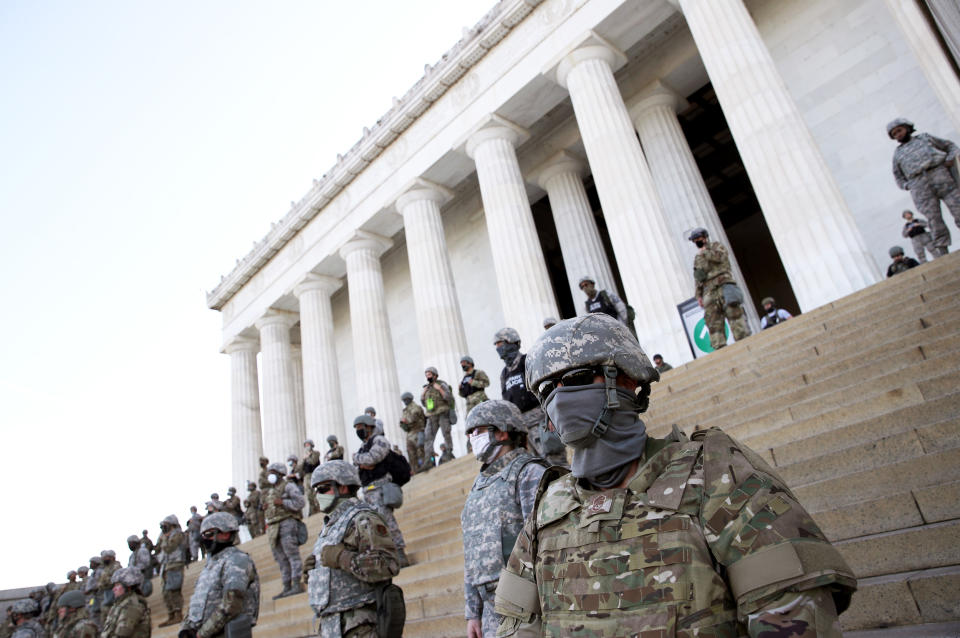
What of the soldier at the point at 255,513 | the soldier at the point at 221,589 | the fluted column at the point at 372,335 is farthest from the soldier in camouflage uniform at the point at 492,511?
the soldier at the point at 255,513

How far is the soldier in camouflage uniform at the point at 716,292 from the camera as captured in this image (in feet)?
26.5

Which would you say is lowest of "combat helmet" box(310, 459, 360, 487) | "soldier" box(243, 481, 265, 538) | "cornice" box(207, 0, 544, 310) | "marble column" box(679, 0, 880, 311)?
"combat helmet" box(310, 459, 360, 487)

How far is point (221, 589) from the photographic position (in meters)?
4.34

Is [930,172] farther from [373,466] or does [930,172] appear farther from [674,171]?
[674,171]

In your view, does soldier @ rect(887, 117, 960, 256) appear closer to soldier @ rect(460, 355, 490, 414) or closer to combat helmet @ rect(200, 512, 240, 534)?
soldier @ rect(460, 355, 490, 414)

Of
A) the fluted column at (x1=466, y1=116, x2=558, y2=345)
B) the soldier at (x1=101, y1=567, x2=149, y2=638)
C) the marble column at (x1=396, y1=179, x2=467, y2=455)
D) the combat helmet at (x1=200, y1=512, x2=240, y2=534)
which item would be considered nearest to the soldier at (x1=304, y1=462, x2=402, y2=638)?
the combat helmet at (x1=200, y1=512, x2=240, y2=534)

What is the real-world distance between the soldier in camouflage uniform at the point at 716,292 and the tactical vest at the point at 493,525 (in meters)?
5.73

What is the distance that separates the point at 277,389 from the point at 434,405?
13.2 metres

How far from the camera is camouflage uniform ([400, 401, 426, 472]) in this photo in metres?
11.5

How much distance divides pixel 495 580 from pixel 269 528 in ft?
19.2

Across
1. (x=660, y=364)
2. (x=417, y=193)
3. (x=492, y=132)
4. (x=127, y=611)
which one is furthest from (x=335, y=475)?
(x=417, y=193)

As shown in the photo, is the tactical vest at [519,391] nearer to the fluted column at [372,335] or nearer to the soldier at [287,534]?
the soldier at [287,534]

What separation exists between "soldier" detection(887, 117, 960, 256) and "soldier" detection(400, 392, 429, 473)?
8478 mm

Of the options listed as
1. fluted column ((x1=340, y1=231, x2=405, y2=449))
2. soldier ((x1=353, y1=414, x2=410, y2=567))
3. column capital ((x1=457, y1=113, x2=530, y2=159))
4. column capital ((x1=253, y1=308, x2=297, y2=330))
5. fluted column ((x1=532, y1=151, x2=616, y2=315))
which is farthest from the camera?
column capital ((x1=253, y1=308, x2=297, y2=330))
